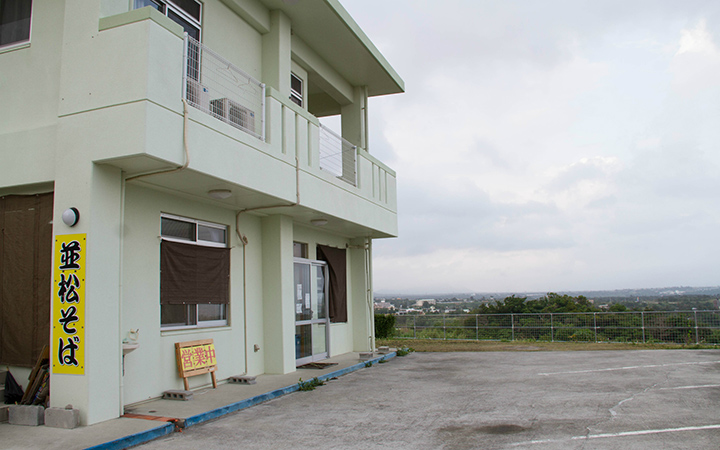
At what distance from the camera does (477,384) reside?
10102 mm

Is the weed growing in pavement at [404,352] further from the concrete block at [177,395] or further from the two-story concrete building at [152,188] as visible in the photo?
the concrete block at [177,395]

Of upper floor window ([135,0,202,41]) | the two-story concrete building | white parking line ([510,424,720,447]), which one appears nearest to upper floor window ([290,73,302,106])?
the two-story concrete building

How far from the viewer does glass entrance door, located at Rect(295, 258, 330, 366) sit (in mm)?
12367

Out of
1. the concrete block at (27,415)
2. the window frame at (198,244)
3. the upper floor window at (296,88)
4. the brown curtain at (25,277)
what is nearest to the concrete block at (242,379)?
the window frame at (198,244)

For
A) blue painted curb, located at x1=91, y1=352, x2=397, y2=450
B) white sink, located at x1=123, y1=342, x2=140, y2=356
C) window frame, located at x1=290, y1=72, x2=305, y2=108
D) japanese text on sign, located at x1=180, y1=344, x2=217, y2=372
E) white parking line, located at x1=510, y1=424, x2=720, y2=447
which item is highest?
window frame, located at x1=290, y1=72, x2=305, y2=108

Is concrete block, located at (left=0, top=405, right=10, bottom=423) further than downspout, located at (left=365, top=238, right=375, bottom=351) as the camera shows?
No

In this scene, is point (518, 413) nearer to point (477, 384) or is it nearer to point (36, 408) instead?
point (477, 384)

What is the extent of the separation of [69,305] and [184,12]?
5.12 m

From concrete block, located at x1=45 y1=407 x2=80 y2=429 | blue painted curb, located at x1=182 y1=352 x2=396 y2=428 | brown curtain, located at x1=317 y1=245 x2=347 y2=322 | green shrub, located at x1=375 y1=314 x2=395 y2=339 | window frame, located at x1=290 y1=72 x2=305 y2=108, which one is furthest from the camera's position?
green shrub, located at x1=375 y1=314 x2=395 y2=339

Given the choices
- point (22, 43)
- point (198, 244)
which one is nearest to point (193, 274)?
point (198, 244)

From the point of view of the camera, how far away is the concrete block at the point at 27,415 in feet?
21.7

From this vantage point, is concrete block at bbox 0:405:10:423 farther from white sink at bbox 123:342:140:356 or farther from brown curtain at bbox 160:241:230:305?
brown curtain at bbox 160:241:230:305

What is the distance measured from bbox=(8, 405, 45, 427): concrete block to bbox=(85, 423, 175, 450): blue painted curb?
1.41m

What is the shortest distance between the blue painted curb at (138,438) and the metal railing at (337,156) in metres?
6.13
